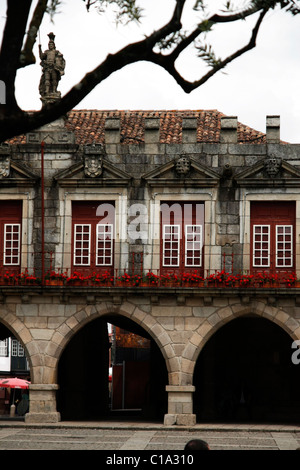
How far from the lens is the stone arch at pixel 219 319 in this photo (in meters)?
26.0

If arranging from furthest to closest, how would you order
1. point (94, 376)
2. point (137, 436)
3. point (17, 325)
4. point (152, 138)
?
point (94, 376), point (152, 138), point (17, 325), point (137, 436)

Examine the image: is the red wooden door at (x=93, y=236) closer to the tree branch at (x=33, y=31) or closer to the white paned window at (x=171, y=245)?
the white paned window at (x=171, y=245)

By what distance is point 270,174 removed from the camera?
26750mm

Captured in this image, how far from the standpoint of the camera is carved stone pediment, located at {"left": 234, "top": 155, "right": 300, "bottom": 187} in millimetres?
26688

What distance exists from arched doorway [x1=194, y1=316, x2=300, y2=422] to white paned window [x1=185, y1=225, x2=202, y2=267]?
3849mm

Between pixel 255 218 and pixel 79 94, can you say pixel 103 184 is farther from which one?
pixel 79 94

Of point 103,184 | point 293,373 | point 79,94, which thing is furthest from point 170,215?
point 79,94

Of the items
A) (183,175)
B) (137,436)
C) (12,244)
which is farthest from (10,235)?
(137,436)

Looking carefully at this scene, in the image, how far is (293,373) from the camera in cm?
2975

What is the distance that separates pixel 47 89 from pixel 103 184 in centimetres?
310

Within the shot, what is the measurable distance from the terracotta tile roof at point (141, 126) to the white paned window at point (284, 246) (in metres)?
2.67

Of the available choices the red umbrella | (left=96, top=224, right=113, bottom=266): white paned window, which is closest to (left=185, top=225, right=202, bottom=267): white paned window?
(left=96, top=224, right=113, bottom=266): white paned window

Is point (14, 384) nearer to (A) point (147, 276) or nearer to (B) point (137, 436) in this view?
(A) point (147, 276)

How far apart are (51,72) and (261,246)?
7441 mm
